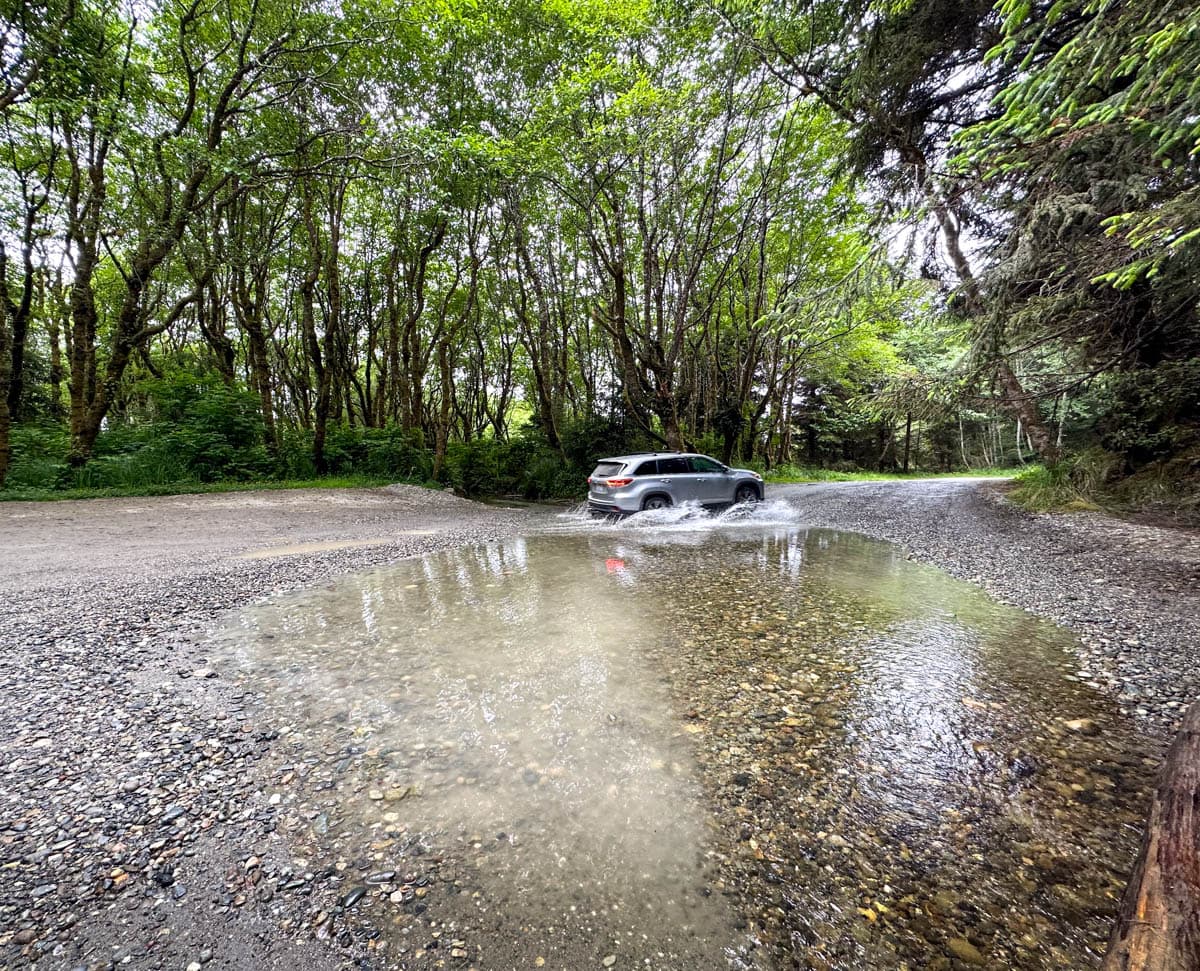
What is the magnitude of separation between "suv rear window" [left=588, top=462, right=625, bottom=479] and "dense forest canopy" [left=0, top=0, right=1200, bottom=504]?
441 cm

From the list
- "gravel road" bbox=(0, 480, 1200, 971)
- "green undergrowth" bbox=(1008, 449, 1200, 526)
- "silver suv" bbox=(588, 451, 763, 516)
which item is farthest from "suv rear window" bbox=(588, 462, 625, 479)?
"green undergrowth" bbox=(1008, 449, 1200, 526)

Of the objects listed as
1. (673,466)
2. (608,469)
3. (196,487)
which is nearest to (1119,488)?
(673,466)

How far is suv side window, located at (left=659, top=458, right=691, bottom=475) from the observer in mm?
10922

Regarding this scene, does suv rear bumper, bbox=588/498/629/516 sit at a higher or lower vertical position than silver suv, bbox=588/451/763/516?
lower

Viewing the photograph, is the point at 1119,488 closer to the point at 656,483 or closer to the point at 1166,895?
the point at 656,483

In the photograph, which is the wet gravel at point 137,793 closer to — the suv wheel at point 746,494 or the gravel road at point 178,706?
the gravel road at point 178,706

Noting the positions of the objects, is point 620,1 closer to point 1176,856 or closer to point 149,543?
point 149,543

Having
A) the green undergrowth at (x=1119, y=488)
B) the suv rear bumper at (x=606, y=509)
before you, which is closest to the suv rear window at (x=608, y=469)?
the suv rear bumper at (x=606, y=509)

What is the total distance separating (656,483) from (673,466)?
76 cm

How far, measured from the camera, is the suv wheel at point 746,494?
1228cm

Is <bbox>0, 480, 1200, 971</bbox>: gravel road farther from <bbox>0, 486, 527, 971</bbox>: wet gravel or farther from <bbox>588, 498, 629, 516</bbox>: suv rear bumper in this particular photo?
<bbox>588, 498, 629, 516</bbox>: suv rear bumper

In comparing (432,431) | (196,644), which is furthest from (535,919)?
(432,431)

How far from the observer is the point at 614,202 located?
14.2 m

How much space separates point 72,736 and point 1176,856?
4786mm
